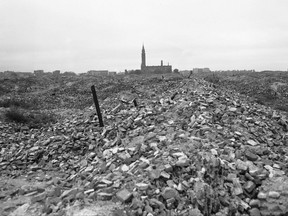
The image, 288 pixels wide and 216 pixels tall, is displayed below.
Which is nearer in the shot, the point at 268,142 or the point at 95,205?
the point at 95,205

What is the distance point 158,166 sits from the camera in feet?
14.5

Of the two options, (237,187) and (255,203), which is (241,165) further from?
(255,203)

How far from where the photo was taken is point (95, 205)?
3607mm

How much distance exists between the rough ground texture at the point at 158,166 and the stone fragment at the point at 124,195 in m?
0.02

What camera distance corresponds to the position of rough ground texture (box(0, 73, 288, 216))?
3.70 metres

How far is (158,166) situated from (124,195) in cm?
100

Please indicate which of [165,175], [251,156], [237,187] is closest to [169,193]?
[165,175]

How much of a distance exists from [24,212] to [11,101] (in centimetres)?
1327

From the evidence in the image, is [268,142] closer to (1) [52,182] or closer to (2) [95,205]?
(2) [95,205]

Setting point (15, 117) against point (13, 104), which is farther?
point (13, 104)

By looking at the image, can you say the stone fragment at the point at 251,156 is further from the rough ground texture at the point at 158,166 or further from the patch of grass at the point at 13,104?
the patch of grass at the point at 13,104

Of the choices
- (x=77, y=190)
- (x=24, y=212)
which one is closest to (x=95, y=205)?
(x=77, y=190)

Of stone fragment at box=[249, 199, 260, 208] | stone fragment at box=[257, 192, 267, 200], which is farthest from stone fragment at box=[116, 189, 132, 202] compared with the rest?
stone fragment at box=[257, 192, 267, 200]

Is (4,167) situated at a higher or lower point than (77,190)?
lower
